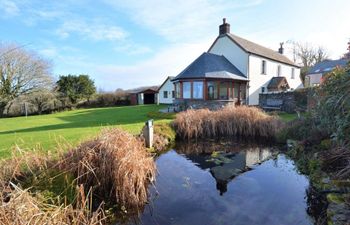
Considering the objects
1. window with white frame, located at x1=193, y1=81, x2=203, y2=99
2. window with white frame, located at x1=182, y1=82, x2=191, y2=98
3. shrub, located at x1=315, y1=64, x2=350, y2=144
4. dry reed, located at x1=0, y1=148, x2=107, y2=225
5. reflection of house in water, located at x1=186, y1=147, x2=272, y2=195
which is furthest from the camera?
window with white frame, located at x1=182, y1=82, x2=191, y2=98

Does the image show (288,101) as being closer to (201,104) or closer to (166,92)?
(201,104)

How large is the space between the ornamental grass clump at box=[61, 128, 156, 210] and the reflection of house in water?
2046 mm

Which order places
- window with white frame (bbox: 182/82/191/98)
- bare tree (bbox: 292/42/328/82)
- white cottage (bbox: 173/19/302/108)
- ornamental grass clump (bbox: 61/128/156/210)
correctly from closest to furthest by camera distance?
ornamental grass clump (bbox: 61/128/156/210), white cottage (bbox: 173/19/302/108), window with white frame (bbox: 182/82/191/98), bare tree (bbox: 292/42/328/82)

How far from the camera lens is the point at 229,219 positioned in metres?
4.00

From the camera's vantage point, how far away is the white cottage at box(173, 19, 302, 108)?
694 inches

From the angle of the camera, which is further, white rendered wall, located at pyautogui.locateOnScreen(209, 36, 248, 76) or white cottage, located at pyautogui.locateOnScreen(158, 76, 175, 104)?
white cottage, located at pyautogui.locateOnScreen(158, 76, 175, 104)

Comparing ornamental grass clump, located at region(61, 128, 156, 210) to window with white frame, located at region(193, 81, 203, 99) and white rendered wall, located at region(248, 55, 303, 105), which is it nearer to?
window with white frame, located at region(193, 81, 203, 99)

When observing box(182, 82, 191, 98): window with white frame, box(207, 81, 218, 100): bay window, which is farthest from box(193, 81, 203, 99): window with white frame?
box(207, 81, 218, 100): bay window

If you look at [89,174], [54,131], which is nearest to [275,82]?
[54,131]

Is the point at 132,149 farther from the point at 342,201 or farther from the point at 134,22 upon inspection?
the point at 134,22

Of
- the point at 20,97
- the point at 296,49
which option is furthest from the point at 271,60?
the point at 20,97

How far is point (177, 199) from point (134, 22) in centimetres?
926

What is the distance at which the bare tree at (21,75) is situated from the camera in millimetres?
24906

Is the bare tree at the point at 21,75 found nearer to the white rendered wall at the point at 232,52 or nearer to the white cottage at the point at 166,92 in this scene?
the white cottage at the point at 166,92
